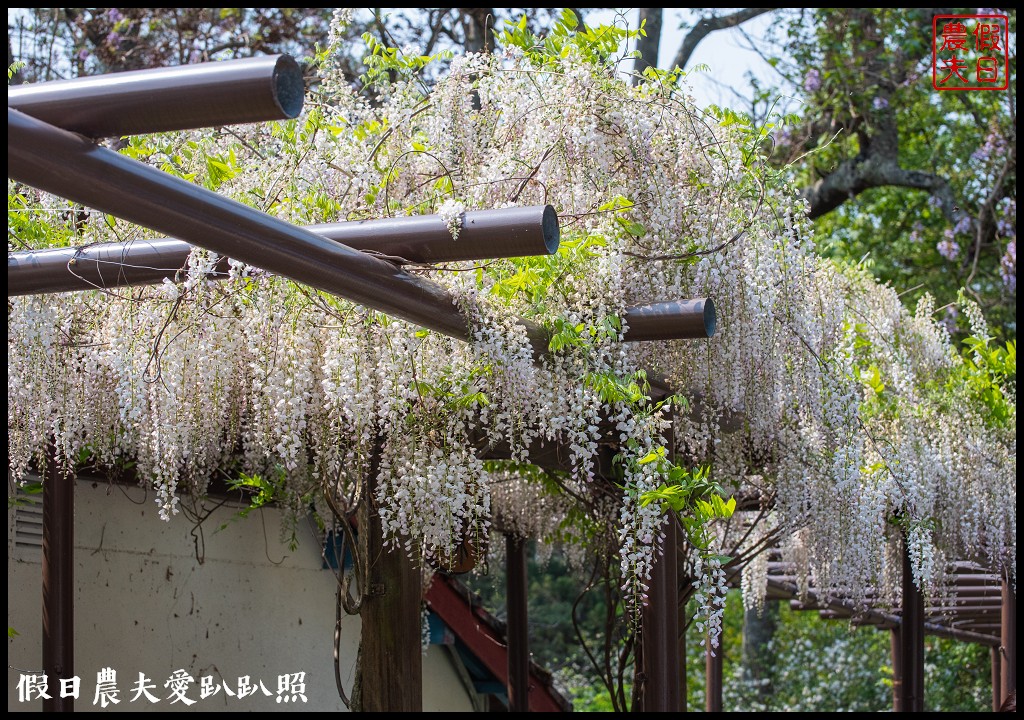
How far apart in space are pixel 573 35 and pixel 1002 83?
765cm

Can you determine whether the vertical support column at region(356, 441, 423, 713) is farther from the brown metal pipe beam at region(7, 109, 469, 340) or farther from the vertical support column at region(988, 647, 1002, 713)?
the vertical support column at region(988, 647, 1002, 713)

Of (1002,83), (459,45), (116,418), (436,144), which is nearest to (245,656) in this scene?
(116,418)

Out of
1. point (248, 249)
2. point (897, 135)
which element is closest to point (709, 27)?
point (897, 135)

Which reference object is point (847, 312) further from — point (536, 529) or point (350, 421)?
point (350, 421)

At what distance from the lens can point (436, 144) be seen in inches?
166

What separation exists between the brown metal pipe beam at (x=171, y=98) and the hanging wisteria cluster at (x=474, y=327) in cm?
81

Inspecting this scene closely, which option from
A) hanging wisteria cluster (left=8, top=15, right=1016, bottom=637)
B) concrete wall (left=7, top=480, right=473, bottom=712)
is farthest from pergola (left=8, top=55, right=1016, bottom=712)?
concrete wall (left=7, top=480, right=473, bottom=712)

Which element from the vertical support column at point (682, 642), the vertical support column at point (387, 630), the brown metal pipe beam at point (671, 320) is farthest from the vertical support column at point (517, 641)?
the brown metal pipe beam at point (671, 320)

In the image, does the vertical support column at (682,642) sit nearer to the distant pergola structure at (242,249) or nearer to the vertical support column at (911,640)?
the distant pergola structure at (242,249)

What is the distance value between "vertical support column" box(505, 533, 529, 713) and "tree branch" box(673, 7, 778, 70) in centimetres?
603

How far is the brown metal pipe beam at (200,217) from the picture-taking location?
2172 millimetres

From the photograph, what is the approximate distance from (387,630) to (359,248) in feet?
5.48

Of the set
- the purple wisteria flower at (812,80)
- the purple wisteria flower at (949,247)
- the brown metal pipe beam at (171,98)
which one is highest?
the purple wisteria flower at (812,80)

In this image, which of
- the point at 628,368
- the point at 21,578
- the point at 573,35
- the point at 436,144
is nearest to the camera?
the point at 628,368
